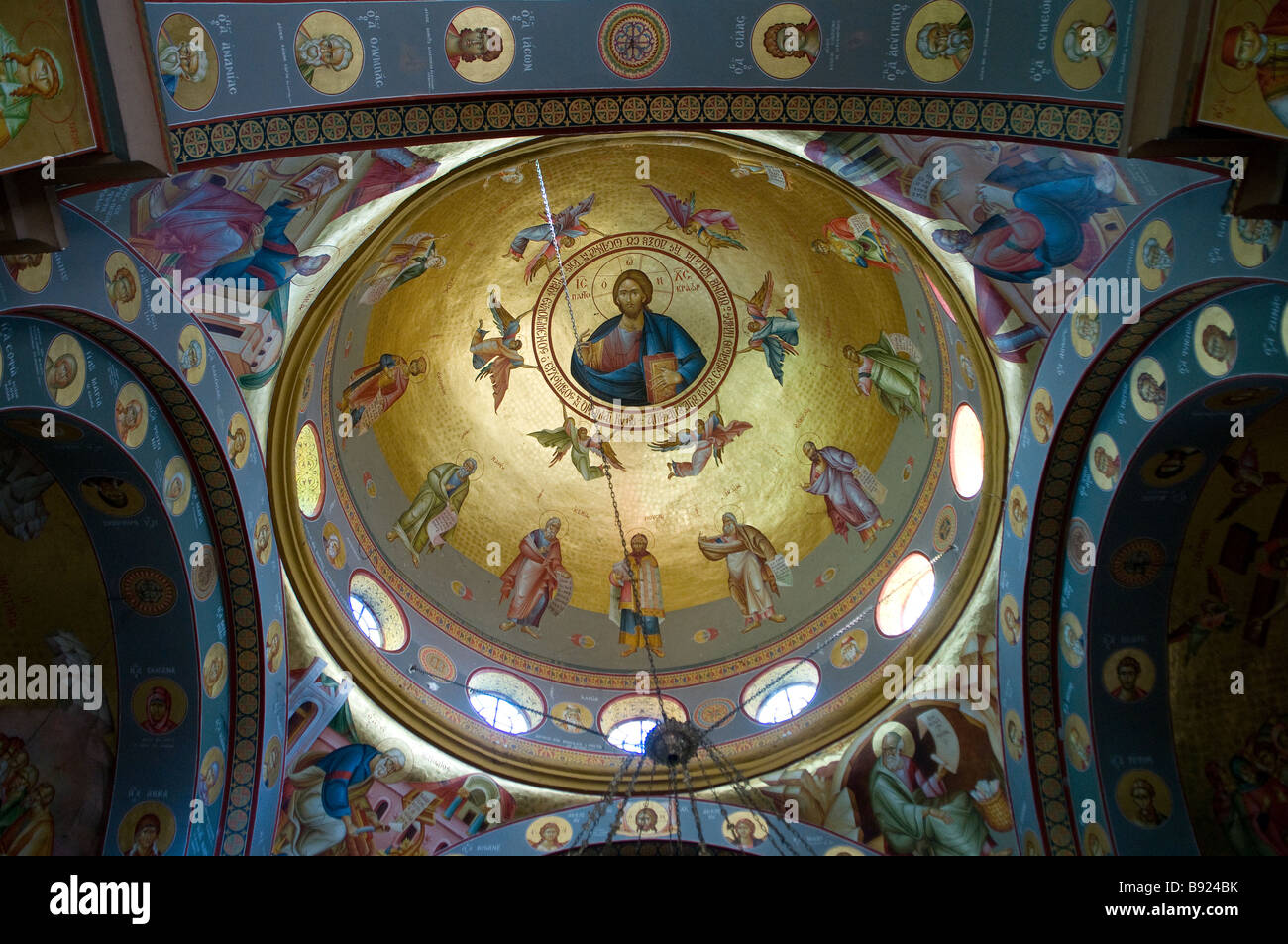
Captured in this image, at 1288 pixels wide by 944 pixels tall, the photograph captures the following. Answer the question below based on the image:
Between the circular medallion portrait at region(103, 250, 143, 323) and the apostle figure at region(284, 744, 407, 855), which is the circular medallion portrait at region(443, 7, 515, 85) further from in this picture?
the apostle figure at region(284, 744, 407, 855)

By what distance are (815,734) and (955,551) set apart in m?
3.07

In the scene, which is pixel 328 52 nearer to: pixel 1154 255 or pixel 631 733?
pixel 1154 255

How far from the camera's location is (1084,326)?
11562 mm

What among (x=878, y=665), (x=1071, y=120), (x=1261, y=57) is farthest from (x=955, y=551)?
(x=1261, y=57)

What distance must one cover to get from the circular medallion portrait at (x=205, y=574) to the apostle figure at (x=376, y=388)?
3155 millimetres

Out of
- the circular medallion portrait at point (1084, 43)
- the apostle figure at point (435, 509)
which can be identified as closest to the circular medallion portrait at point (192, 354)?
the apostle figure at point (435, 509)

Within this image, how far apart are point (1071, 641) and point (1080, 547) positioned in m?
1.10

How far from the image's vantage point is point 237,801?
13336mm

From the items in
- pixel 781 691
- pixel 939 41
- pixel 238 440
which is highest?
pixel 939 41

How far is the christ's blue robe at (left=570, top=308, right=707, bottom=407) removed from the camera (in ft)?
57.7

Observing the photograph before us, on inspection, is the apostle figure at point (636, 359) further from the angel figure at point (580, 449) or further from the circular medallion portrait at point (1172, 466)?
the circular medallion portrait at point (1172, 466)

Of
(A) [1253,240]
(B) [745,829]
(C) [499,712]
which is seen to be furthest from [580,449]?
(A) [1253,240]

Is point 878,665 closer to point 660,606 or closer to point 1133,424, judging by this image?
point 660,606

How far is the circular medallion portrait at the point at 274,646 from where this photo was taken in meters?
13.6
